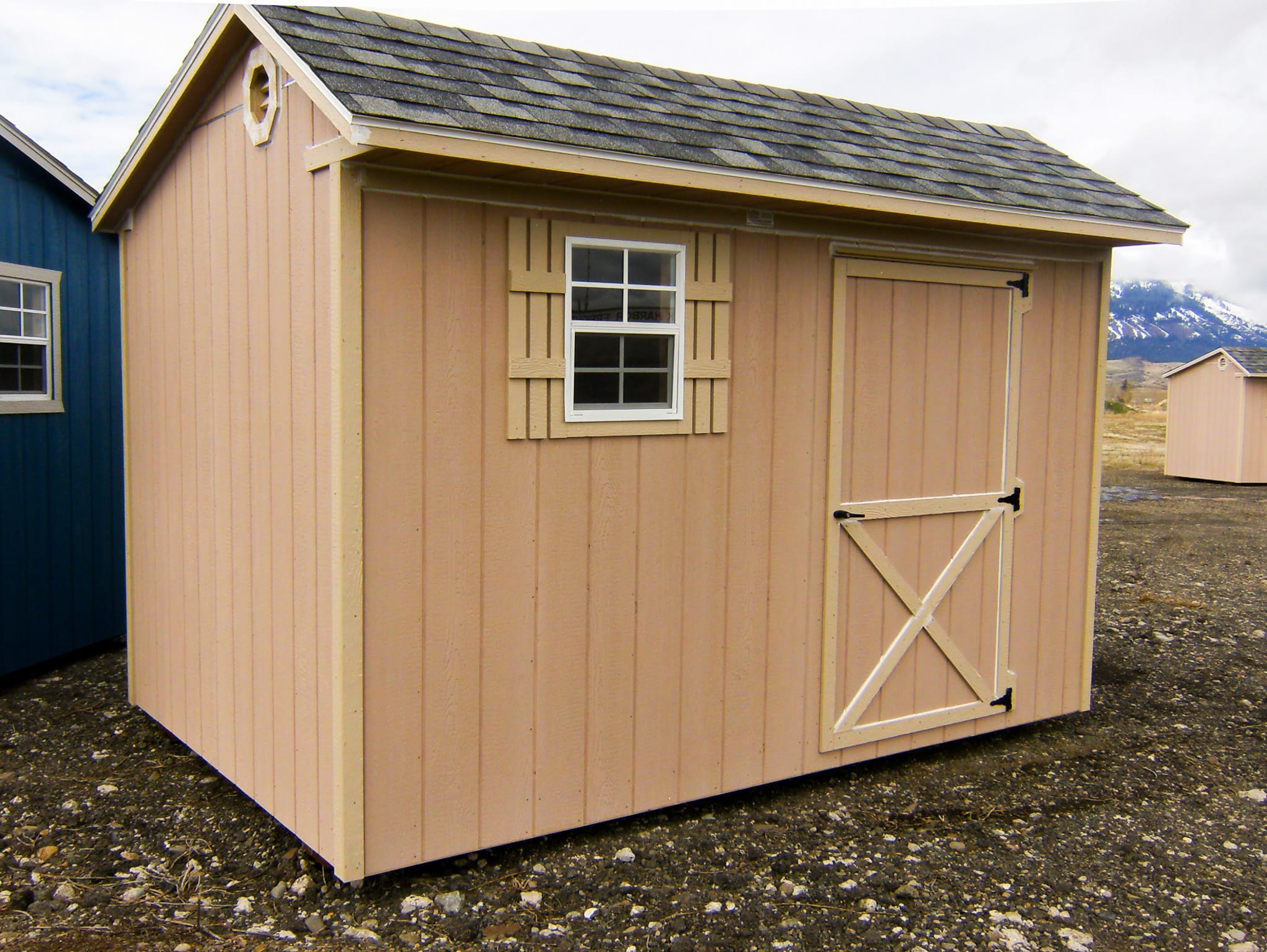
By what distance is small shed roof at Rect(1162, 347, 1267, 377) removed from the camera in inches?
755

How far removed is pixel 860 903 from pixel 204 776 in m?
3.38

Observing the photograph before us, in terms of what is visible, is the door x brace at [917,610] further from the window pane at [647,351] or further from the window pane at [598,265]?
the window pane at [598,265]

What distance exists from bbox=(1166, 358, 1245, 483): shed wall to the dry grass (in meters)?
1.93

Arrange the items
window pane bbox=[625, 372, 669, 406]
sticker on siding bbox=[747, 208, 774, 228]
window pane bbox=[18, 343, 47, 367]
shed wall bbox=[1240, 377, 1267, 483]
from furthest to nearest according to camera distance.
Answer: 1. shed wall bbox=[1240, 377, 1267, 483]
2. window pane bbox=[18, 343, 47, 367]
3. sticker on siding bbox=[747, 208, 774, 228]
4. window pane bbox=[625, 372, 669, 406]

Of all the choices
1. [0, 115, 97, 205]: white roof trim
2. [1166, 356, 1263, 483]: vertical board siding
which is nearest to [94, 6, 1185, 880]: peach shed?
[0, 115, 97, 205]: white roof trim

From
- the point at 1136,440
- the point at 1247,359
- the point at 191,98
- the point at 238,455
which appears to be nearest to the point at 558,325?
the point at 238,455

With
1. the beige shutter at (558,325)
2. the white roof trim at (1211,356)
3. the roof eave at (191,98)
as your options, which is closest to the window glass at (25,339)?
the roof eave at (191,98)

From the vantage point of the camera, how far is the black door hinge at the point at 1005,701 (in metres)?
5.99

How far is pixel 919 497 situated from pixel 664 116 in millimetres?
2360

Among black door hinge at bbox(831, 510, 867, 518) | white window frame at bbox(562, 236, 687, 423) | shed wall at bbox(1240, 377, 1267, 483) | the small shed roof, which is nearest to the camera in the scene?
white window frame at bbox(562, 236, 687, 423)

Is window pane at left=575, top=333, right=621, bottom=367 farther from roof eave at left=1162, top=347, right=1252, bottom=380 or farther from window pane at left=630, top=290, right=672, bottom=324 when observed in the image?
roof eave at left=1162, top=347, right=1252, bottom=380

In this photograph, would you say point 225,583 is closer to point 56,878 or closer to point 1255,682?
point 56,878

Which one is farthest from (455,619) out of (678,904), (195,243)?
(195,243)

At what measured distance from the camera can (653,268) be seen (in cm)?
463
